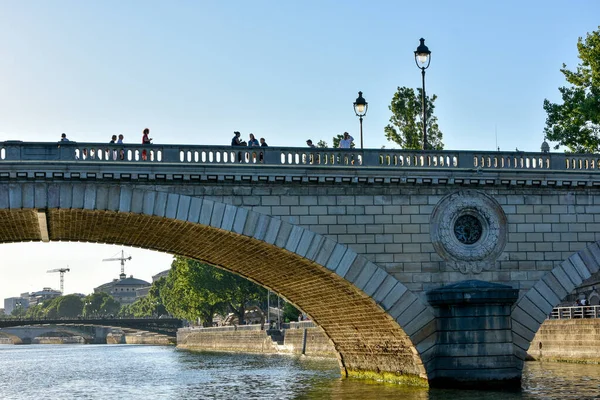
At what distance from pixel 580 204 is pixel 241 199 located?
13.6 meters

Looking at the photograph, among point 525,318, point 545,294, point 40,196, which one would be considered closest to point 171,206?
point 40,196

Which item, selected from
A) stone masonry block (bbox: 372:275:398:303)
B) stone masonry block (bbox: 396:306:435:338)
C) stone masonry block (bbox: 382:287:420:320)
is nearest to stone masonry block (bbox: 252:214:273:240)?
stone masonry block (bbox: 372:275:398:303)

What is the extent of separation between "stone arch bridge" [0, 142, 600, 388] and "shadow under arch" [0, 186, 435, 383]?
2.2 inches

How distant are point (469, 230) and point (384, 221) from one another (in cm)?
339

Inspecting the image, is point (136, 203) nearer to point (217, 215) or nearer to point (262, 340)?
point (217, 215)

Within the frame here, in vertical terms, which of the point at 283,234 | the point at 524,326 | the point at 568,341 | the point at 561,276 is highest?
the point at 283,234

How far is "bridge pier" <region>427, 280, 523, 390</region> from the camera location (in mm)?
37625

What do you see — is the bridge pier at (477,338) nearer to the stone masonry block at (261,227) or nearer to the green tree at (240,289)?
the stone masonry block at (261,227)

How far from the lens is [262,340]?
311 ft

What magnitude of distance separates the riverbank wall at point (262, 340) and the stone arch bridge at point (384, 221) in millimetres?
23692

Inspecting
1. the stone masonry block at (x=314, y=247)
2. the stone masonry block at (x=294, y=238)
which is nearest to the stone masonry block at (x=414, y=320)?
the stone masonry block at (x=314, y=247)

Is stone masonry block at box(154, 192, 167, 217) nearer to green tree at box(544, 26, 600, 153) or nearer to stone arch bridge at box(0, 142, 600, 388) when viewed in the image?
stone arch bridge at box(0, 142, 600, 388)

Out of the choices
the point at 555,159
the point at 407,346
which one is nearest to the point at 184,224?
the point at 407,346

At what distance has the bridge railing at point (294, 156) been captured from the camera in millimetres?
36281
